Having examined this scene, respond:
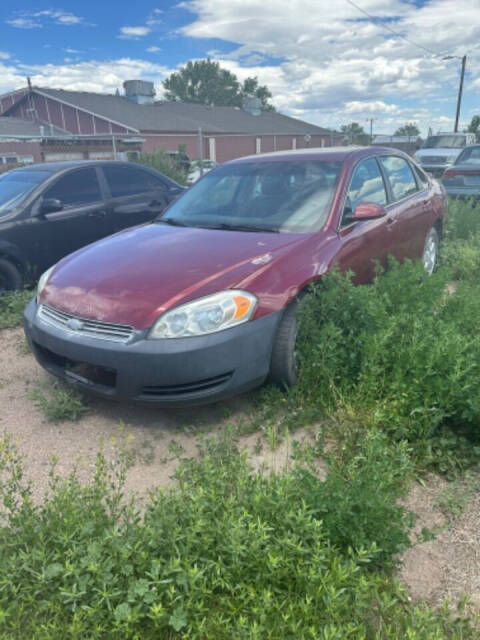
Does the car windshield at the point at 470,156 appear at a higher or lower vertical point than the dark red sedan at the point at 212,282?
higher

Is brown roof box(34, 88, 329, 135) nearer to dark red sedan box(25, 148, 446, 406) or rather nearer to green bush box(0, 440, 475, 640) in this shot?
dark red sedan box(25, 148, 446, 406)

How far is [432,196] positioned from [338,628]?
5083mm

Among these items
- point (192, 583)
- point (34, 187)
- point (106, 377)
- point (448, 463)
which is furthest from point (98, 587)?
point (34, 187)

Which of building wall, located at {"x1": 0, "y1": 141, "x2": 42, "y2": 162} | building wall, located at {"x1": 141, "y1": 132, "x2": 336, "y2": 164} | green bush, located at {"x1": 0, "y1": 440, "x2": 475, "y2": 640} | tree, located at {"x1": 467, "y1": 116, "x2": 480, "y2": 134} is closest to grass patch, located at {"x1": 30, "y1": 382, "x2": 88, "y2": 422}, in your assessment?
green bush, located at {"x1": 0, "y1": 440, "x2": 475, "y2": 640}

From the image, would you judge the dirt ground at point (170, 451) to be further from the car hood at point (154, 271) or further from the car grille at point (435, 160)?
the car grille at point (435, 160)

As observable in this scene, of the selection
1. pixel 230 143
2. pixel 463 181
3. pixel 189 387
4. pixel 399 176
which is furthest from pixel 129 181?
pixel 230 143

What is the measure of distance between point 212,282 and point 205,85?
76.1m

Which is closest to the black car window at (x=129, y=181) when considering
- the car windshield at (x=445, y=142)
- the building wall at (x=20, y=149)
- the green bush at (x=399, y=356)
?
the green bush at (x=399, y=356)

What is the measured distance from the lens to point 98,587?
1.69 meters

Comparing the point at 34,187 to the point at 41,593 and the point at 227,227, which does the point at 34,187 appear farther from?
the point at 41,593

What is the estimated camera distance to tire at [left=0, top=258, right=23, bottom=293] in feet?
17.1

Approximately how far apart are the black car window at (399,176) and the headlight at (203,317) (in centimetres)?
264

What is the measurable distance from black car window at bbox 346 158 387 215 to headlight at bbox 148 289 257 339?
1.50m

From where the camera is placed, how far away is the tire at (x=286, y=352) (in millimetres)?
3035
